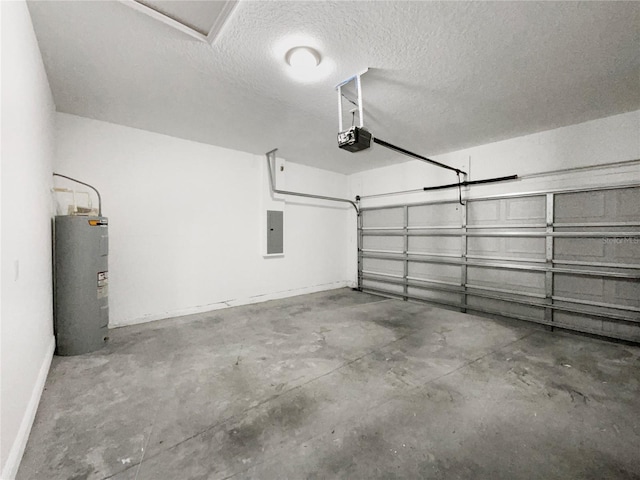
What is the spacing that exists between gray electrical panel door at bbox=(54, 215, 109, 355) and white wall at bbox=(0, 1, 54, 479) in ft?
1.00

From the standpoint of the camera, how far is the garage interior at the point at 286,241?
1.59 m

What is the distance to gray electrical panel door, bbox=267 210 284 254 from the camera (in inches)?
200

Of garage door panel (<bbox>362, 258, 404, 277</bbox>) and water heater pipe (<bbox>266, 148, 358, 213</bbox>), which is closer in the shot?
water heater pipe (<bbox>266, 148, 358, 213</bbox>)

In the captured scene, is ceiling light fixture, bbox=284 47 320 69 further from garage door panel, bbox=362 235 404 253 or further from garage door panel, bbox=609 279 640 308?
garage door panel, bbox=609 279 640 308

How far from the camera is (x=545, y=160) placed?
3.80 m

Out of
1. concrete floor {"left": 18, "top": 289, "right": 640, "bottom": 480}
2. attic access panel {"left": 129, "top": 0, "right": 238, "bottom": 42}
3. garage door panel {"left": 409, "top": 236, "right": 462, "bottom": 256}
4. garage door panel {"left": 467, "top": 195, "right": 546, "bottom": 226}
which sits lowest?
concrete floor {"left": 18, "top": 289, "right": 640, "bottom": 480}

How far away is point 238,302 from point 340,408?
3221mm

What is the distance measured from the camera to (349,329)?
11.7ft

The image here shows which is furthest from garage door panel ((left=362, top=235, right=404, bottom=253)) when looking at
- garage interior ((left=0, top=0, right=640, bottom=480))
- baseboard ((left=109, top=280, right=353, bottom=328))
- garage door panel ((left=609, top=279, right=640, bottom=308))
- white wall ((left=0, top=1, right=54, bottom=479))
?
white wall ((left=0, top=1, right=54, bottom=479))

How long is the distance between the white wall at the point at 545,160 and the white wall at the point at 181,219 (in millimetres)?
2577

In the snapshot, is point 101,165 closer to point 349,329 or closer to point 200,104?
point 200,104

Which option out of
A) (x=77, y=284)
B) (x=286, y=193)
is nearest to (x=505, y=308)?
(x=286, y=193)

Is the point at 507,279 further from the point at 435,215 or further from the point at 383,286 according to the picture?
the point at 383,286

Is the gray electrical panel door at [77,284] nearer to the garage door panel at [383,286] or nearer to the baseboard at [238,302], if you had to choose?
the baseboard at [238,302]
